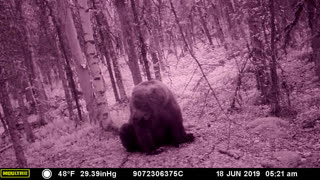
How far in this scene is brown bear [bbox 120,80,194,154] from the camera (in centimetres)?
711

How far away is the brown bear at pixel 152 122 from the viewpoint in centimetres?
711

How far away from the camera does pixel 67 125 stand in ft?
47.2

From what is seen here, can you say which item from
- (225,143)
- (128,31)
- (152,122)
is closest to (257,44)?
(128,31)

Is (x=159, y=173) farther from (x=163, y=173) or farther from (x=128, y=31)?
(x=128, y=31)

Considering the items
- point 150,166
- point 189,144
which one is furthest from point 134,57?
point 150,166

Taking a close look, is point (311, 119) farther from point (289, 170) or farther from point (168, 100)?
point (168, 100)

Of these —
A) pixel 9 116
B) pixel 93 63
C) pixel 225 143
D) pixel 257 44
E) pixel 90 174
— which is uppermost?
pixel 93 63

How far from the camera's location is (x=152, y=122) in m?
7.18

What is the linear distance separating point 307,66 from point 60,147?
9.70m

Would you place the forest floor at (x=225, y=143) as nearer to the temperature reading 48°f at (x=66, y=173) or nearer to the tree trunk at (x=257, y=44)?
the tree trunk at (x=257, y=44)

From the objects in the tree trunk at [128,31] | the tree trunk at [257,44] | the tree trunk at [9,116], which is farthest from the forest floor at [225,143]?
the tree trunk at [128,31]

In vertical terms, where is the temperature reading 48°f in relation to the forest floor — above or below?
above

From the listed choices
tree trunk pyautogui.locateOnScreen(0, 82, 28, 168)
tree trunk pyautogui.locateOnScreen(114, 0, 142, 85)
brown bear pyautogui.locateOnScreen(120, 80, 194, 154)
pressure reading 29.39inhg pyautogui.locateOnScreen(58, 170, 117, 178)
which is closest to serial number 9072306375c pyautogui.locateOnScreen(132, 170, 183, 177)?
pressure reading 29.39inhg pyautogui.locateOnScreen(58, 170, 117, 178)

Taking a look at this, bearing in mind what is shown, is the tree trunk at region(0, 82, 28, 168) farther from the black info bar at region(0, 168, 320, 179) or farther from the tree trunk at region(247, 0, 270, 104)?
the tree trunk at region(247, 0, 270, 104)
